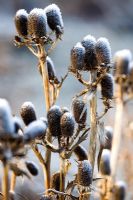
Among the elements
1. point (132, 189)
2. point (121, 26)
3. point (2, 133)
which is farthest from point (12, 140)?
point (121, 26)

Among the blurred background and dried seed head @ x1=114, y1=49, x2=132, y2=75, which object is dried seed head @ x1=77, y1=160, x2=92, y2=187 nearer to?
dried seed head @ x1=114, y1=49, x2=132, y2=75

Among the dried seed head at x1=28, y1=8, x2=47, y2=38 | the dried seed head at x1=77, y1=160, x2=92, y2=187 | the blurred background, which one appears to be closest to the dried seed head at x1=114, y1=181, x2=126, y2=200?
the dried seed head at x1=77, y1=160, x2=92, y2=187

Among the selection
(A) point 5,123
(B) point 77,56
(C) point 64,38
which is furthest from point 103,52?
(C) point 64,38

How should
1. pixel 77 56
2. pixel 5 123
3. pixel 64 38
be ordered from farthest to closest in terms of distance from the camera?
1. pixel 64 38
2. pixel 77 56
3. pixel 5 123

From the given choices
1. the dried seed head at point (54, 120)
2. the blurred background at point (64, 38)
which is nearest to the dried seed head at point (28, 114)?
the dried seed head at point (54, 120)

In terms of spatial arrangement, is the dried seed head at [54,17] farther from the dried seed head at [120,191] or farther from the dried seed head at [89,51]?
the dried seed head at [120,191]

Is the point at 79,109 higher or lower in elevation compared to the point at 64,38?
lower

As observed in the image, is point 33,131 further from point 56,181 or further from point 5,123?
point 56,181
